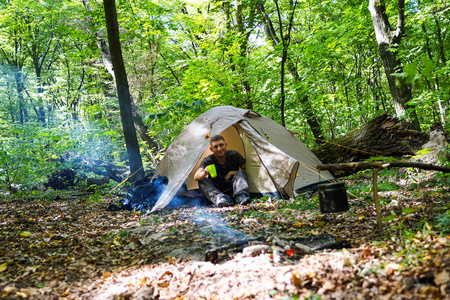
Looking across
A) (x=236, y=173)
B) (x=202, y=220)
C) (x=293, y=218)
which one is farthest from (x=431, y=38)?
(x=202, y=220)

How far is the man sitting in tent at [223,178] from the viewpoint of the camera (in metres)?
4.86

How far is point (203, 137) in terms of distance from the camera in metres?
5.31

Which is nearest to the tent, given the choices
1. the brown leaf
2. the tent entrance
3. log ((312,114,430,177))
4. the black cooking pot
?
the tent entrance

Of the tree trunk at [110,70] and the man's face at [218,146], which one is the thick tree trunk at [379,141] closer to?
the man's face at [218,146]

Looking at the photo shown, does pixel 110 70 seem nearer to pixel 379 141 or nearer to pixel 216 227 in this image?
pixel 216 227

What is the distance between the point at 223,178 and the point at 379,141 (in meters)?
3.31

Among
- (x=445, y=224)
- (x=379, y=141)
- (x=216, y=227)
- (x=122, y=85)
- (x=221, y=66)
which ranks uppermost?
(x=221, y=66)

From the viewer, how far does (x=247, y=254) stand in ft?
8.11

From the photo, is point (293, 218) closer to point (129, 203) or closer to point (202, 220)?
point (202, 220)

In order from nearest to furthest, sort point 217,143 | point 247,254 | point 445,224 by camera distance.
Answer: point 445,224, point 247,254, point 217,143

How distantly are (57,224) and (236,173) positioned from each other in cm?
293

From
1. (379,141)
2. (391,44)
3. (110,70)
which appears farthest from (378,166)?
(110,70)

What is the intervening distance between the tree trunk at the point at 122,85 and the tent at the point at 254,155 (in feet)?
2.47

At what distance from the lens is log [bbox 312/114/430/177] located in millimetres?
5582
